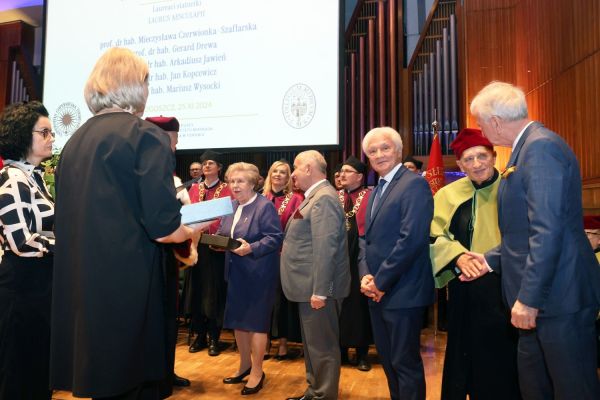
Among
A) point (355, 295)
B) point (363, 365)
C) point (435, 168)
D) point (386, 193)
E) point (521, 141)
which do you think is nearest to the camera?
point (521, 141)

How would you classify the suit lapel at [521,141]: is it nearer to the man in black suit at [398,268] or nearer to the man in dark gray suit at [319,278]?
the man in black suit at [398,268]

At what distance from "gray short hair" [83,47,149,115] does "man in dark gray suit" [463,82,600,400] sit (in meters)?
1.28

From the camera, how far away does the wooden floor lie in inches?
125

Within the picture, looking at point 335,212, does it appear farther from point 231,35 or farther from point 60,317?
point 231,35

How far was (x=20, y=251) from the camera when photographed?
2.05 m

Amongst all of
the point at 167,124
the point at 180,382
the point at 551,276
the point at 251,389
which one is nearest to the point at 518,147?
the point at 551,276

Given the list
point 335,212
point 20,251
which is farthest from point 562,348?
point 20,251

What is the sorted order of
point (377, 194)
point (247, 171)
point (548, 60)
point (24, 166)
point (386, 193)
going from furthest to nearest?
point (548, 60), point (247, 171), point (377, 194), point (386, 193), point (24, 166)

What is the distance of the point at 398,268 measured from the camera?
7.50 feet

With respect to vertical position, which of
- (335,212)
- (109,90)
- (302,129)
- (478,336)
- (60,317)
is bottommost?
(478,336)

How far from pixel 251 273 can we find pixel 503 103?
6.66 ft

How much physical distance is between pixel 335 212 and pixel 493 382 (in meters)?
1.17

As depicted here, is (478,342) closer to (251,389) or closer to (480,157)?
(480,157)

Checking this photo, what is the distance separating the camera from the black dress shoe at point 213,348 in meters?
4.14
